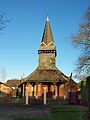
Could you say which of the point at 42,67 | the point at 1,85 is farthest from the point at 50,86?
the point at 1,85

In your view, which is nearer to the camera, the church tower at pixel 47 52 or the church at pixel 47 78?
the church at pixel 47 78

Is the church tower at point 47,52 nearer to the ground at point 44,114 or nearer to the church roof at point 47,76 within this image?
the church roof at point 47,76

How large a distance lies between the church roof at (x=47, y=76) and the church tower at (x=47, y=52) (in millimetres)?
1578

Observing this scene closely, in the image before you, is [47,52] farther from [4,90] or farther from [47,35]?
[4,90]

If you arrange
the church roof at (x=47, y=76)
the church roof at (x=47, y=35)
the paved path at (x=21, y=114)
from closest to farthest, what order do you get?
1. the paved path at (x=21, y=114)
2. the church roof at (x=47, y=76)
3. the church roof at (x=47, y=35)

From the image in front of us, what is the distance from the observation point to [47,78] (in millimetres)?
33938

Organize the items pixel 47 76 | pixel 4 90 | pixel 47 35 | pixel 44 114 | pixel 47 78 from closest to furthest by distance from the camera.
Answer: pixel 44 114
pixel 47 78
pixel 47 76
pixel 47 35
pixel 4 90

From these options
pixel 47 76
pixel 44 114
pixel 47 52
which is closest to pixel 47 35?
pixel 47 52

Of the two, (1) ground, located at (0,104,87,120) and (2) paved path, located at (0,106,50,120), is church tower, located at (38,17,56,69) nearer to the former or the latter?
(1) ground, located at (0,104,87,120)

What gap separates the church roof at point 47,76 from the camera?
33312 mm

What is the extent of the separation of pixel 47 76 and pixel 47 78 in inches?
26.7

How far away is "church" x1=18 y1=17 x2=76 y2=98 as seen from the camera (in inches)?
1323

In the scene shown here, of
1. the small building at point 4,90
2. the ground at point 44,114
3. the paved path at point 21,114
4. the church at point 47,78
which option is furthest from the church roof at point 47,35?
the paved path at point 21,114

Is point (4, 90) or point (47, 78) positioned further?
point (4, 90)
